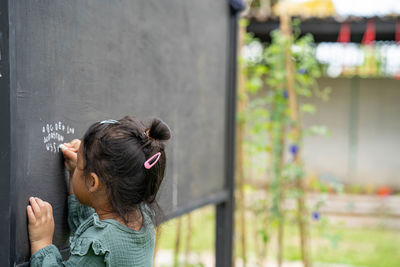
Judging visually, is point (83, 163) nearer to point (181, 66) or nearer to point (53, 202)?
point (53, 202)

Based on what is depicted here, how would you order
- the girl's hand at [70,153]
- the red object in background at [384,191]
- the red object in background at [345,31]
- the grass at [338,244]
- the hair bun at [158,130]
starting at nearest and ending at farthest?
the hair bun at [158,130], the girl's hand at [70,153], the grass at [338,244], the red object in background at [345,31], the red object in background at [384,191]

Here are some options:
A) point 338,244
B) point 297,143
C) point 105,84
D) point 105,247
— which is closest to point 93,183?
point 105,247

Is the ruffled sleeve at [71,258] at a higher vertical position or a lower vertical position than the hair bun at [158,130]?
lower

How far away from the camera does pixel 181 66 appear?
2.40m

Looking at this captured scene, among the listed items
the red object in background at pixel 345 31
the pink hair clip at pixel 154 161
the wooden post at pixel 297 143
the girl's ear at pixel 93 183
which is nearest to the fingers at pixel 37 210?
the girl's ear at pixel 93 183

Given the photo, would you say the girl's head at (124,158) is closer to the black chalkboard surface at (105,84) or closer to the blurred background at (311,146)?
the black chalkboard surface at (105,84)

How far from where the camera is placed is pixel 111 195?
1.28 metres

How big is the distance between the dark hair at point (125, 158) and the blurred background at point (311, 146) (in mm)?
2329

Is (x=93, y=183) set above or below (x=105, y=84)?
below

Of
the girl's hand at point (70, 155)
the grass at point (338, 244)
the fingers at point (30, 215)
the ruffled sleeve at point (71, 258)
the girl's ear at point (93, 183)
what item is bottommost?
the grass at point (338, 244)

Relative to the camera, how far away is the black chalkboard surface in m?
1.21

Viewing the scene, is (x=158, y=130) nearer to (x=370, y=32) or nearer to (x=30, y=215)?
(x=30, y=215)

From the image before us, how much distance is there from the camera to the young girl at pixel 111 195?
1229 millimetres

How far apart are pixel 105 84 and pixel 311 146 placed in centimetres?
652
